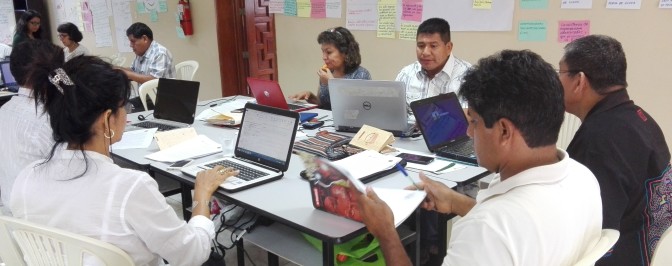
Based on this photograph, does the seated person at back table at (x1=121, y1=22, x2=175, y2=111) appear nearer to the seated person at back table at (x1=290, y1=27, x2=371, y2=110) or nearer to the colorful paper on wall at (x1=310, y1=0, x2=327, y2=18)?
the colorful paper on wall at (x1=310, y1=0, x2=327, y2=18)

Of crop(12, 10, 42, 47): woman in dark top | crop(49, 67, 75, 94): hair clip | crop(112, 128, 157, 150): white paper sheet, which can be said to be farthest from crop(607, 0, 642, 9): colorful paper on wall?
crop(12, 10, 42, 47): woman in dark top

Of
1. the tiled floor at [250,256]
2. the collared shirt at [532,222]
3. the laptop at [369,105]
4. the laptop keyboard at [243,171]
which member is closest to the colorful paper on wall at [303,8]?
the laptop at [369,105]

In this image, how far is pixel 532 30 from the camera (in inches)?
120

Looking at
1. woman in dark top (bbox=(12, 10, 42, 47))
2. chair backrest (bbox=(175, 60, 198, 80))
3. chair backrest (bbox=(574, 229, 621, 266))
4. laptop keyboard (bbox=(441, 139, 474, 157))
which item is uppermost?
woman in dark top (bbox=(12, 10, 42, 47))

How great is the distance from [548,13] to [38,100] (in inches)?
105

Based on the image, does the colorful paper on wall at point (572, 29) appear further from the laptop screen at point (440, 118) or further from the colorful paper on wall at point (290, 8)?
the colorful paper on wall at point (290, 8)

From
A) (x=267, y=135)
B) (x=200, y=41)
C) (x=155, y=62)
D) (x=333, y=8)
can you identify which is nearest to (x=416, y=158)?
(x=267, y=135)

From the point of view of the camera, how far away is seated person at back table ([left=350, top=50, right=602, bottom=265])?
92cm

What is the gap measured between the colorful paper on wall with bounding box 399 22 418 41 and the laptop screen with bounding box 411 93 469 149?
58.8 inches

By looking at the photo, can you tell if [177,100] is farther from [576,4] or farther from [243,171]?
[576,4]

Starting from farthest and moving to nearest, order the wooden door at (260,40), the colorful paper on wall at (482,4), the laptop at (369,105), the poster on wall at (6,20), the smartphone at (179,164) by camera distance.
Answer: the poster on wall at (6,20) → the wooden door at (260,40) → the colorful paper on wall at (482,4) → the laptop at (369,105) → the smartphone at (179,164)

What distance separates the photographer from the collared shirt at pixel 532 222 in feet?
3.00

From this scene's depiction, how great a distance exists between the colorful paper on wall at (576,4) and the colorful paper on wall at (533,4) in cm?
10

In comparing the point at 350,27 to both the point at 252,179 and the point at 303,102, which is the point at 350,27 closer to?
the point at 303,102
